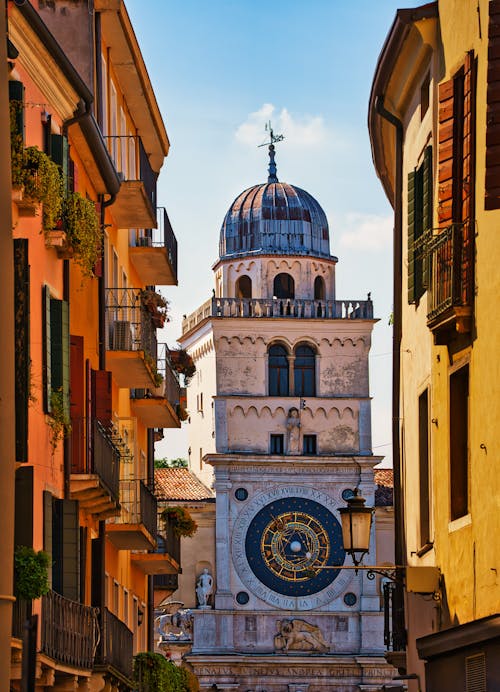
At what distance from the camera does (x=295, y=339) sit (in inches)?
3216

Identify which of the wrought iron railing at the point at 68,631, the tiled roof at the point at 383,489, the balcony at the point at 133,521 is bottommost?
the wrought iron railing at the point at 68,631

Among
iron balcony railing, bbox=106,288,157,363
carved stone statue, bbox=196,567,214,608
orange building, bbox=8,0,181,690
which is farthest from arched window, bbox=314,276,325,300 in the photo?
iron balcony railing, bbox=106,288,157,363

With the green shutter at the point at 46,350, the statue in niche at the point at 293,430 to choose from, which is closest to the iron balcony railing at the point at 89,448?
the green shutter at the point at 46,350

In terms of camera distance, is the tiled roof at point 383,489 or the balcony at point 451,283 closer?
the balcony at point 451,283

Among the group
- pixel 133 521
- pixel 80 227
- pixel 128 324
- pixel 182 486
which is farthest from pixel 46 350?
pixel 182 486

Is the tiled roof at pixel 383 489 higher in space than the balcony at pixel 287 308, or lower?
lower

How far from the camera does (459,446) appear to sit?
60.1 feet

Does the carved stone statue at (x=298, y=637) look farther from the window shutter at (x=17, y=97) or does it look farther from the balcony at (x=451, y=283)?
the balcony at (x=451, y=283)

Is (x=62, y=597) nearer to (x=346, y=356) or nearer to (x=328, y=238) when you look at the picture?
(x=346, y=356)

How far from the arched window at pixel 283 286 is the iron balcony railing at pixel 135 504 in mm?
52643

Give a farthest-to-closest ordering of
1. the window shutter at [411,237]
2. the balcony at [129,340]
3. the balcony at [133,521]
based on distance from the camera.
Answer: the balcony at [133,521], the balcony at [129,340], the window shutter at [411,237]

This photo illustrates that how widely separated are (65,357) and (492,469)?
243 inches

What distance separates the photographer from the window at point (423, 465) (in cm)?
2098

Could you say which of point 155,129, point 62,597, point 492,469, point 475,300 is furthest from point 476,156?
point 155,129
